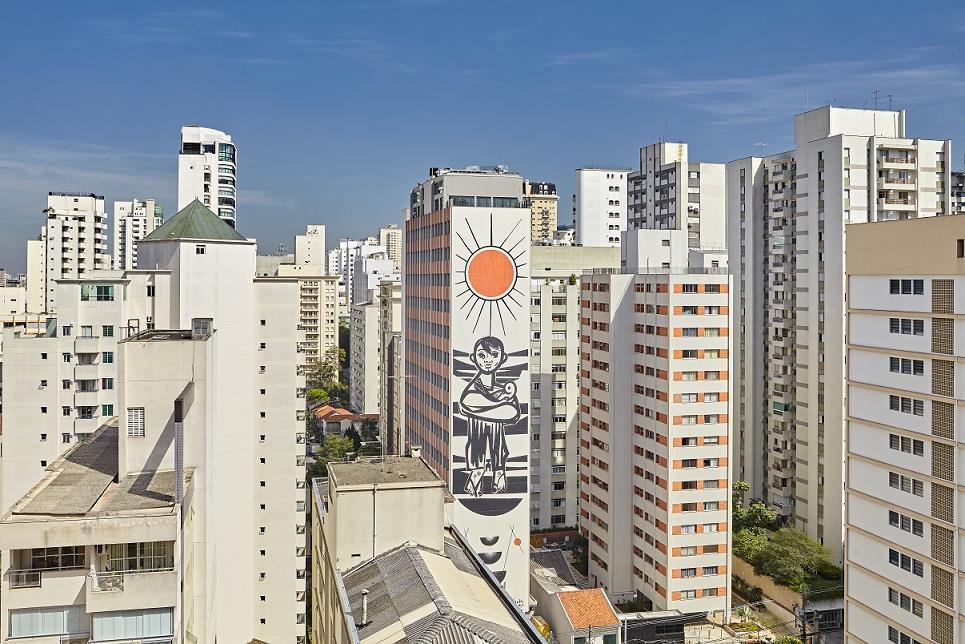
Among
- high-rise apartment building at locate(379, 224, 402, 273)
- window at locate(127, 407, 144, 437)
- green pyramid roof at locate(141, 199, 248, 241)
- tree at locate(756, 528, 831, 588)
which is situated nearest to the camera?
window at locate(127, 407, 144, 437)

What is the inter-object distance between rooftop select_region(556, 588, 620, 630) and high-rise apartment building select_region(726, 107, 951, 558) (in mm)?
13428

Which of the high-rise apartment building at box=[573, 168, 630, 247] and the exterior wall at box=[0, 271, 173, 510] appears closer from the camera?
the exterior wall at box=[0, 271, 173, 510]

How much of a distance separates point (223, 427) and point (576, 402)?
78.8 feet

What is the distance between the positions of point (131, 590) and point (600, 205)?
65851 millimetres

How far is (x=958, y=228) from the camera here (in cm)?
2220

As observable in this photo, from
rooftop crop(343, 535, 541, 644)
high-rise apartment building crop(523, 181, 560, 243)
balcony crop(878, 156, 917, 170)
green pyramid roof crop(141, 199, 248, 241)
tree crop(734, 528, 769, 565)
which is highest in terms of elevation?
high-rise apartment building crop(523, 181, 560, 243)

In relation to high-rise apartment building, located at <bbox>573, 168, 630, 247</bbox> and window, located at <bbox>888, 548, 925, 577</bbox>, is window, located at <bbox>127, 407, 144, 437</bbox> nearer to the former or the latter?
window, located at <bbox>888, 548, 925, 577</bbox>

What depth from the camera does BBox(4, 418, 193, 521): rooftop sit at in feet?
52.7

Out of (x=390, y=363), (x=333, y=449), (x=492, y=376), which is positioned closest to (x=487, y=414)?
(x=492, y=376)

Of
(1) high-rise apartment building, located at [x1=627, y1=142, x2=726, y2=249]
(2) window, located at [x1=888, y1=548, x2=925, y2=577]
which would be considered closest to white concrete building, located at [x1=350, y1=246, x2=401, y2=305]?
(1) high-rise apartment building, located at [x1=627, y1=142, x2=726, y2=249]

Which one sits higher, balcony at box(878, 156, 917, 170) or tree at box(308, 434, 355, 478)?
balcony at box(878, 156, 917, 170)

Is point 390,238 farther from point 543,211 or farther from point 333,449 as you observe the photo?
point 333,449

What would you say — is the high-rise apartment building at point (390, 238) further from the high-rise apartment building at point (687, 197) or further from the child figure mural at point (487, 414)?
the child figure mural at point (487, 414)

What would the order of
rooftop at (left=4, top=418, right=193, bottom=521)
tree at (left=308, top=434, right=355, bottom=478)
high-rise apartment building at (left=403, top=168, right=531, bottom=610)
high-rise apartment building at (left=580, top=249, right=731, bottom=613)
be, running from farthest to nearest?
tree at (left=308, top=434, right=355, bottom=478) < high-rise apartment building at (left=403, top=168, right=531, bottom=610) < high-rise apartment building at (left=580, top=249, right=731, bottom=613) < rooftop at (left=4, top=418, right=193, bottom=521)
